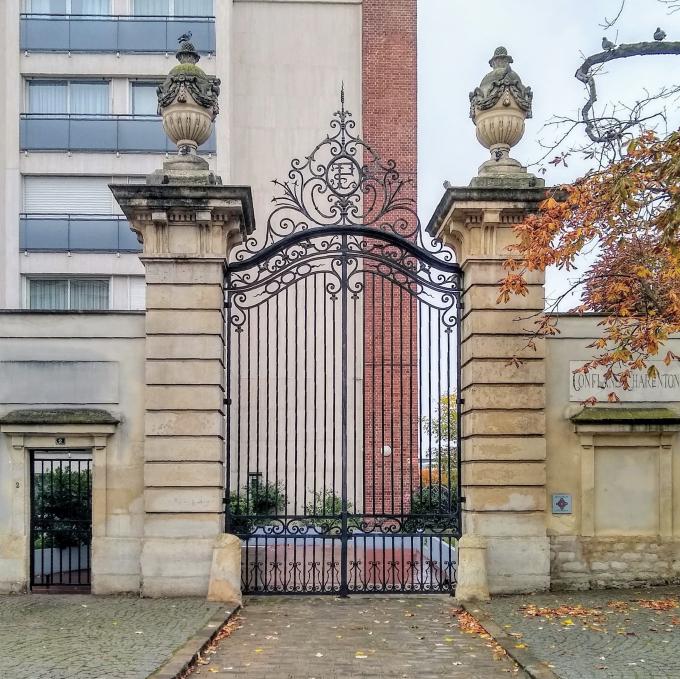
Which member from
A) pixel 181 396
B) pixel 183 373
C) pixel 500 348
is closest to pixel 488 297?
pixel 500 348

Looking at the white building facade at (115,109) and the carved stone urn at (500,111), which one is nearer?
the carved stone urn at (500,111)

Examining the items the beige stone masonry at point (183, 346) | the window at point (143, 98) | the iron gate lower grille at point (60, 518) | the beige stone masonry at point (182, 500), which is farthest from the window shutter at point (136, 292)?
the beige stone masonry at point (182, 500)

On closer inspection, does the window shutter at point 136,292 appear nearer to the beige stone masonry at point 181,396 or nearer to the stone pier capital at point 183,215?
the stone pier capital at point 183,215

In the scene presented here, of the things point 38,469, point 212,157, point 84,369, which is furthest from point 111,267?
point 84,369

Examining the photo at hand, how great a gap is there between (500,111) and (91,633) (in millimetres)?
8152

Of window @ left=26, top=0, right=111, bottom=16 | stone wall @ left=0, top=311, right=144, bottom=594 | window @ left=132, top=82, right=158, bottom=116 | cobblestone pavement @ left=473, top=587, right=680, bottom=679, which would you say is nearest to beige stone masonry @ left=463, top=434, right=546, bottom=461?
cobblestone pavement @ left=473, top=587, right=680, bottom=679

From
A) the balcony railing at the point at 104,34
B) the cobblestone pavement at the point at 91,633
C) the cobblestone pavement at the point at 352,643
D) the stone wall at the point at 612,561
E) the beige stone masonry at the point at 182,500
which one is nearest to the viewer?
the cobblestone pavement at the point at 91,633

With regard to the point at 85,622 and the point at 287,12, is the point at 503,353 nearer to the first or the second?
the point at 85,622

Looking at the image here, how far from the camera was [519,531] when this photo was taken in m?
12.9

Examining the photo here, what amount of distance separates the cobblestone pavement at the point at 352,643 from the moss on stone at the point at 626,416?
2.97 meters

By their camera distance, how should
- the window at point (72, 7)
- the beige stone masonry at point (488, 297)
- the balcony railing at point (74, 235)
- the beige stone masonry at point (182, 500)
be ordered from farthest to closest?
the window at point (72, 7) → the balcony railing at point (74, 235) → the beige stone masonry at point (488, 297) → the beige stone masonry at point (182, 500)

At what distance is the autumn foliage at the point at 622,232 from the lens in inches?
353

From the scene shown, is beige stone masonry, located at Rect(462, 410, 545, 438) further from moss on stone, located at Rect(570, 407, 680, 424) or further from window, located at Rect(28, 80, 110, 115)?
window, located at Rect(28, 80, 110, 115)

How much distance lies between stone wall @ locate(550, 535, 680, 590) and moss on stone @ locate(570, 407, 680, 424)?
1518 millimetres
